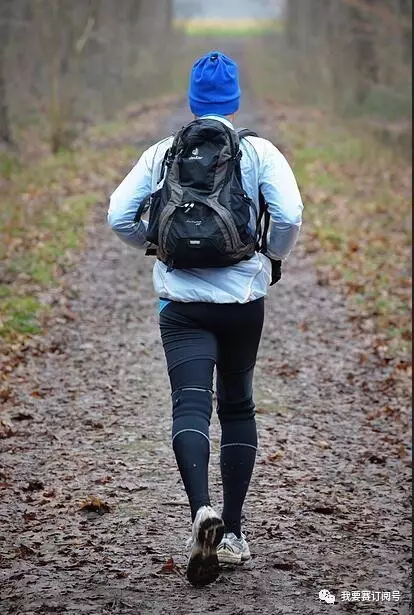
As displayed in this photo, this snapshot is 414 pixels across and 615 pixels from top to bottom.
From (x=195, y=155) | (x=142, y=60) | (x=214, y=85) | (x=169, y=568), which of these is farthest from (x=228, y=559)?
(x=142, y=60)

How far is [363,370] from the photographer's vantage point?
909cm

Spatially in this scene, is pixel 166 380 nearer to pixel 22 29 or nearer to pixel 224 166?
pixel 224 166

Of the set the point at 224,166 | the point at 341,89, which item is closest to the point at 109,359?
the point at 224,166

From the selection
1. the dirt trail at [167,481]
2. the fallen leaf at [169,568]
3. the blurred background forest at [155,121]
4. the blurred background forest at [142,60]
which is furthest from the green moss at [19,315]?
the blurred background forest at [142,60]

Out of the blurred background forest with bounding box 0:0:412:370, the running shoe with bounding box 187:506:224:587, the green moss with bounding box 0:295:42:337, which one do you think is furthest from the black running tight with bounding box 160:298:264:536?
the green moss with bounding box 0:295:42:337

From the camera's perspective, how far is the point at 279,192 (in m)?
4.41

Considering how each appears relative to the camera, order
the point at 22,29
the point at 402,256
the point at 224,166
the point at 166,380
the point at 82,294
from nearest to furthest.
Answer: the point at 224,166, the point at 166,380, the point at 82,294, the point at 402,256, the point at 22,29

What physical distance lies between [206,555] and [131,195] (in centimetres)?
148

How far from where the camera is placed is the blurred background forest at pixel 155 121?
12.7 m

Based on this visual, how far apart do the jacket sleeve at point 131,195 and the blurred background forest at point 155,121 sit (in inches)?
190

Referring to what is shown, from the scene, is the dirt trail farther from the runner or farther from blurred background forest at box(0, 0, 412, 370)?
blurred background forest at box(0, 0, 412, 370)

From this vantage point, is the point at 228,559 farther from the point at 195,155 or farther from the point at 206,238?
the point at 195,155

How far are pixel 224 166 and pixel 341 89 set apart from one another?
28634 millimetres

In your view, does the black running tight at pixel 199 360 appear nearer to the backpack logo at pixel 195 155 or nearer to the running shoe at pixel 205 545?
the running shoe at pixel 205 545
